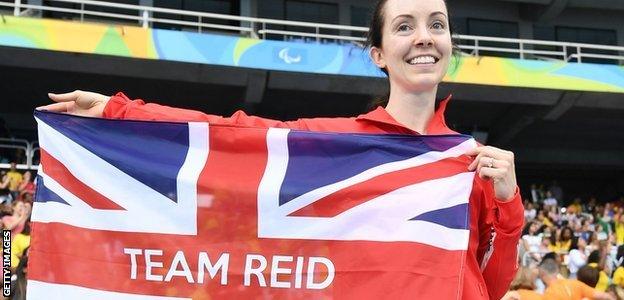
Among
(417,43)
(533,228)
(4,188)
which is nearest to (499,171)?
(417,43)

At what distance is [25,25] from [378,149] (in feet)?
41.8

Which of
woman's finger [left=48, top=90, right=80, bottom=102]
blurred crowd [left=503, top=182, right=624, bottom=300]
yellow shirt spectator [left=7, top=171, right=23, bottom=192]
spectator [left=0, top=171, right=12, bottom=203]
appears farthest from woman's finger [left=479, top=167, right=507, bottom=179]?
yellow shirt spectator [left=7, top=171, right=23, bottom=192]

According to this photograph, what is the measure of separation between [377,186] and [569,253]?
879 cm

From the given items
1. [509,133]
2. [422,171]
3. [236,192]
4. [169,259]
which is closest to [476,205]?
[422,171]

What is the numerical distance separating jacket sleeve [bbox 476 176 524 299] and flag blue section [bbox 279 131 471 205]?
0.68 feet

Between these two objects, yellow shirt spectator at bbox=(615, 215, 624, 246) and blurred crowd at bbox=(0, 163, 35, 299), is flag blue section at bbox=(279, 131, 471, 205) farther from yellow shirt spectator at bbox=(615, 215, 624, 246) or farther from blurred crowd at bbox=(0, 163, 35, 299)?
yellow shirt spectator at bbox=(615, 215, 624, 246)

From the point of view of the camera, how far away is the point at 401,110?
1.83 m

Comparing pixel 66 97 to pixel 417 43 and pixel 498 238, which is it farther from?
pixel 498 238

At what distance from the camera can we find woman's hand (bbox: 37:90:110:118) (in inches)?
73.1

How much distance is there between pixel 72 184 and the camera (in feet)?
6.02

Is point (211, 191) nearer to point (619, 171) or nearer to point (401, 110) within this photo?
point (401, 110)

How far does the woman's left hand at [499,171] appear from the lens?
5.34 feet

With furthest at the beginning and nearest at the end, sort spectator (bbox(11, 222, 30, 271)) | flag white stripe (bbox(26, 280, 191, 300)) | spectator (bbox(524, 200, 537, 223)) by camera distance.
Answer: spectator (bbox(524, 200, 537, 223)) < spectator (bbox(11, 222, 30, 271)) < flag white stripe (bbox(26, 280, 191, 300))

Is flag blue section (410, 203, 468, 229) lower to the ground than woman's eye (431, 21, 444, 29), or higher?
lower
